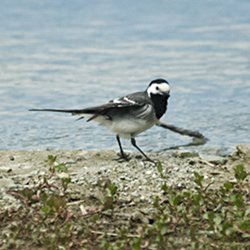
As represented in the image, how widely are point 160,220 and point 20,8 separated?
10810 millimetres

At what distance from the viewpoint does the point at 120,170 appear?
7.54 m

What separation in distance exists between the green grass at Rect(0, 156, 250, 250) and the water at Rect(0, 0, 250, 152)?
2.45 metres

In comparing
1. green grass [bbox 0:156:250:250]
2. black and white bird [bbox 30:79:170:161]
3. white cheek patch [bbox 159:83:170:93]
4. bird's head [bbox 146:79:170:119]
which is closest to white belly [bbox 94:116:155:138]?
black and white bird [bbox 30:79:170:161]

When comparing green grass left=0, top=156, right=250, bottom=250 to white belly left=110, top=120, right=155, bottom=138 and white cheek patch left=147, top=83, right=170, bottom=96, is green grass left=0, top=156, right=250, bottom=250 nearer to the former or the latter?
white belly left=110, top=120, right=155, bottom=138

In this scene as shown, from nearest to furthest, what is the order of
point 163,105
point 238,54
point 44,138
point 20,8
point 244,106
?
point 163,105
point 44,138
point 244,106
point 238,54
point 20,8

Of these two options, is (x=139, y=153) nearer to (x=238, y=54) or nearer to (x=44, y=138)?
(x=44, y=138)

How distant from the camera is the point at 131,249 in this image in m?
5.86

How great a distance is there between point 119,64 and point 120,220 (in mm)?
6029

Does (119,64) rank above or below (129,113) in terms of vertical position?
below

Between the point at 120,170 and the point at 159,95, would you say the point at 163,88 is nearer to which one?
the point at 159,95

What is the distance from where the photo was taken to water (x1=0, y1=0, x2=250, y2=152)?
9.82m

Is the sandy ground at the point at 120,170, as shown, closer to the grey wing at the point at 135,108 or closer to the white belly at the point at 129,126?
the white belly at the point at 129,126

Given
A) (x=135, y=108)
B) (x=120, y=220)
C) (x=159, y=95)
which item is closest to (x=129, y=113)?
(x=135, y=108)

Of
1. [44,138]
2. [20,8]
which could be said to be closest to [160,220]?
[44,138]
